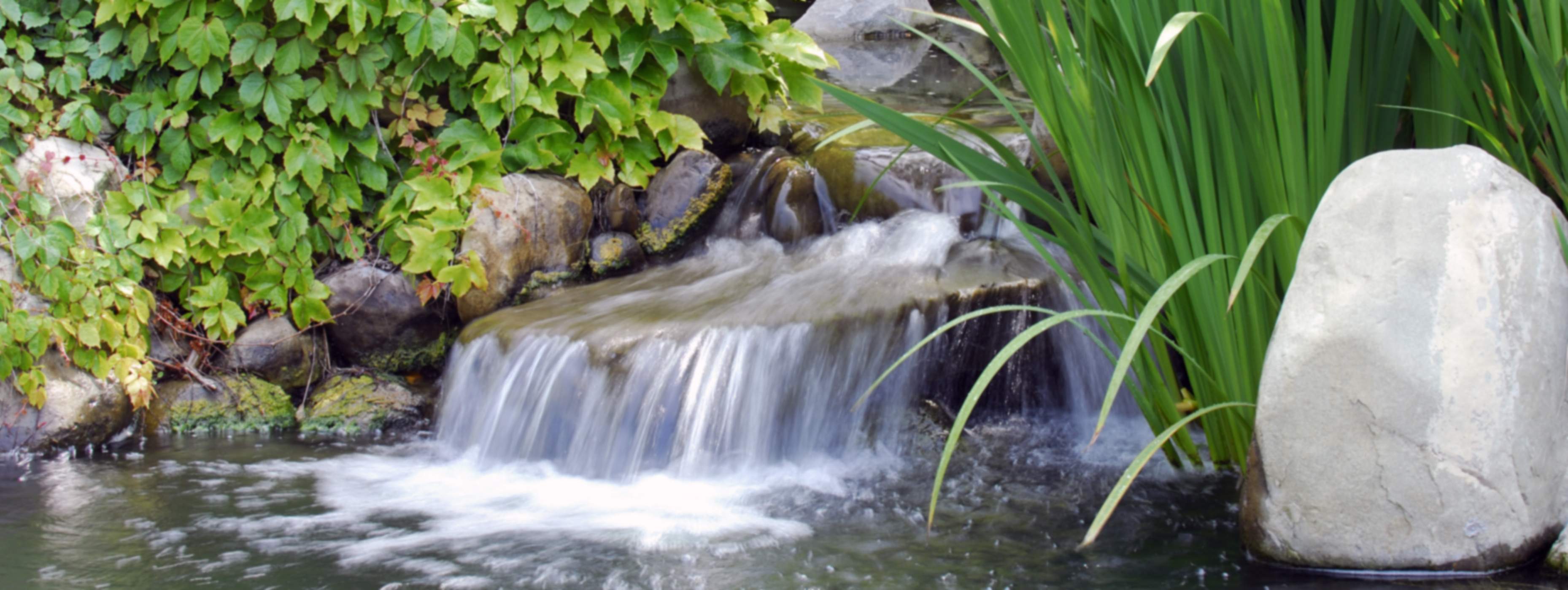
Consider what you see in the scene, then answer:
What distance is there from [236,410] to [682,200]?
1.88 m

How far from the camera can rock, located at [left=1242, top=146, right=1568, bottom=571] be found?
228 cm

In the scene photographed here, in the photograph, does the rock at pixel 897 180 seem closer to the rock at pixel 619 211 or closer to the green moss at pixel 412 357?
the rock at pixel 619 211

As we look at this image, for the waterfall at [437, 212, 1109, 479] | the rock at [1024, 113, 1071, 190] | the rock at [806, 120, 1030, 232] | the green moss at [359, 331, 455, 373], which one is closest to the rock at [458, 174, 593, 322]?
the green moss at [359, 331, 455, 373]

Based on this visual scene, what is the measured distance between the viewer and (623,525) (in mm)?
3164

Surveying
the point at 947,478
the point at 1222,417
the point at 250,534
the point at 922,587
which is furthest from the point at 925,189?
the point at 250,534

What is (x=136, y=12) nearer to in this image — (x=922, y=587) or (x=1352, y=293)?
(x=922, y=587)

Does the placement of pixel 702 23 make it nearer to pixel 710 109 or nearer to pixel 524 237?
pixel 710 109

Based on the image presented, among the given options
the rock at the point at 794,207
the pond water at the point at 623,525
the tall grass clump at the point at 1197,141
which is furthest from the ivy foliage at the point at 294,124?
the tall grass clump at the point at 1197,141

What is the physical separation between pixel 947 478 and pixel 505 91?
2345 mm

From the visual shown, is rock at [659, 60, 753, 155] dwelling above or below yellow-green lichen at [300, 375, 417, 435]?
above

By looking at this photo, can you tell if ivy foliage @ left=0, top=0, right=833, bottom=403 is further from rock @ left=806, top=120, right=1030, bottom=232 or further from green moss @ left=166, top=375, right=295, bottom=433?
rock @ left=806, top=120, right=1030, bottom=232

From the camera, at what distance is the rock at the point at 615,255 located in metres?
4.79

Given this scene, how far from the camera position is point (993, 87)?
9.02ft

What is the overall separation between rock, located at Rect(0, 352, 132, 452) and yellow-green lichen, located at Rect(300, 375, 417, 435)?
0.63 metres
